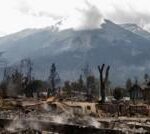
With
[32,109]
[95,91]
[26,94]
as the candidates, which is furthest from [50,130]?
[95,91]

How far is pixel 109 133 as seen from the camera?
26453 millimetres

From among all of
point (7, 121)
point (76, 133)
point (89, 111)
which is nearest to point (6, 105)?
point (89, 111)

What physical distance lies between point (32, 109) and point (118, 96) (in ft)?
162

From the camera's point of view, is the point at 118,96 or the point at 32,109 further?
the point at 118,96

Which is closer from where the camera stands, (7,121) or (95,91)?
(7,121)

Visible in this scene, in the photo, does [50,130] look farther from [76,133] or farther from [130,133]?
[130,133]

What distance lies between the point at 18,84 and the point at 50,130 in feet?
267

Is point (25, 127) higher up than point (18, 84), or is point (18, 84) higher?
point (18, 84)

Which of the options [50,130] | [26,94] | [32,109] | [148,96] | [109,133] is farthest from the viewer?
[26,94]

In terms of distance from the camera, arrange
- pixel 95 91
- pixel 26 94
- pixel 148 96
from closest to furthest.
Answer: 1. pixel 148 96
2. pixel 26 94
3. pixel 95 91

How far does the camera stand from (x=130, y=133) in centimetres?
2717

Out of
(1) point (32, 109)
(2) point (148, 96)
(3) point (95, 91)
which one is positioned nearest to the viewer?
(1) point (32, 109)

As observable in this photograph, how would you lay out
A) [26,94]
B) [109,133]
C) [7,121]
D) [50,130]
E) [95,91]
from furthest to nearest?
[95,91] < [26,94] < [7,121] < [50,130] < [109,133]

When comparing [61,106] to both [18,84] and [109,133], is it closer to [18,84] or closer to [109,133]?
[109,133]
